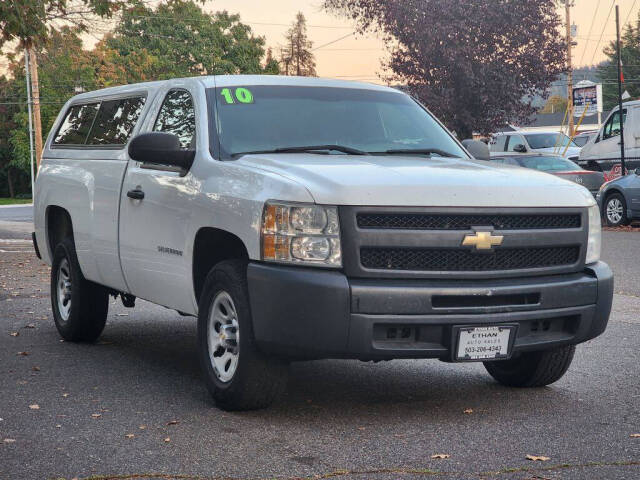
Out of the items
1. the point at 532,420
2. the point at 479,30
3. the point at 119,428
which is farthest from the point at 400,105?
Result: the point at 479,30

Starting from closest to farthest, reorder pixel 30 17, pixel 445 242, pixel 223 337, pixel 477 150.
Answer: pixel 445 242 < pixel 223 337 < pixel 477 150 < pixel 30 17

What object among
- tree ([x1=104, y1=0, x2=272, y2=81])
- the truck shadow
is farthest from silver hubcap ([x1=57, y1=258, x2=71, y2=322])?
tree ([x1=104, y1=0, x2=272, y2=81])

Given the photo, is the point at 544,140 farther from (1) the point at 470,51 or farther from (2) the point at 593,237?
(2) the point at 593,237

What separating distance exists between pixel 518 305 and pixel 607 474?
1.22m

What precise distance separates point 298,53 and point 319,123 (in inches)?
4939

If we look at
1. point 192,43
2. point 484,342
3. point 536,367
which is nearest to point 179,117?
point 484,342

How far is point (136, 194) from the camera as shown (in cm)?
721

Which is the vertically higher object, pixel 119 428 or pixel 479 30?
pixel 479 30

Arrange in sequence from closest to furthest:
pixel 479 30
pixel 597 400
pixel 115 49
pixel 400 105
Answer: pixel 597 400
pixel 400 105
pixel 479 30
pixel 115 49

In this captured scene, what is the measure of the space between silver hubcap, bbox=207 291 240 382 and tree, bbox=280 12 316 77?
122 m

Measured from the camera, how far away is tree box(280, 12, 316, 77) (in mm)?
128500

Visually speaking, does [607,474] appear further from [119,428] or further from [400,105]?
[400,105]

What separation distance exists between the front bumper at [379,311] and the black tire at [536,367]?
764 mm

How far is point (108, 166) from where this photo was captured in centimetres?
789
